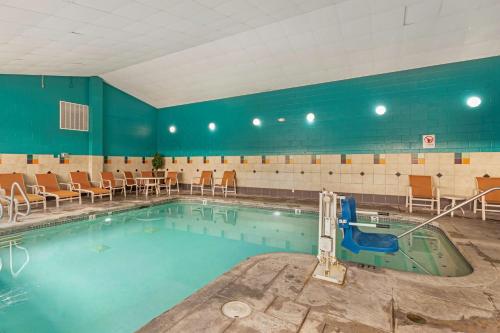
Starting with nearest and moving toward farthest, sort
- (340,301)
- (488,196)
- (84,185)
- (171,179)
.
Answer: (340,301) < (488,196) < (84,185) < (171,179)

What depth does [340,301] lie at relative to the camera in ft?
5.75

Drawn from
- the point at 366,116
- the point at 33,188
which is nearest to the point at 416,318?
the point at 366,116

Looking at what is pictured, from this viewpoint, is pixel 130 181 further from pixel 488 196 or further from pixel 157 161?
pixel 488 196

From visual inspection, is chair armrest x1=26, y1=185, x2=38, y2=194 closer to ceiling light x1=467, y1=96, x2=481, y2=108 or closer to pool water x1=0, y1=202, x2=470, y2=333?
pool water x1=0, y1=202, x2=470, y2=333

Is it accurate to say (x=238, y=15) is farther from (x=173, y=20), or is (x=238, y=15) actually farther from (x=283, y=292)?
(x=283, y=292)

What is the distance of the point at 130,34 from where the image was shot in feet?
14.0

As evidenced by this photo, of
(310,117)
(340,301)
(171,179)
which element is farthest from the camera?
(171,179)

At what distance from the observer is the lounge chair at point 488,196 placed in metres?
4.39

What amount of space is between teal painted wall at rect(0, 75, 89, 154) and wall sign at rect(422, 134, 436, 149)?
8.94 meters

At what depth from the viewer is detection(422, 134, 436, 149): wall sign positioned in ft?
17.7

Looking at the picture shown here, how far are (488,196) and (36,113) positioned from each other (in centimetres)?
1001

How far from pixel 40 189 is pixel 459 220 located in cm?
874

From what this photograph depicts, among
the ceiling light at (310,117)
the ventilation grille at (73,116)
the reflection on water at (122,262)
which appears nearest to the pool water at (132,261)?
the reflection on water at (122,262)

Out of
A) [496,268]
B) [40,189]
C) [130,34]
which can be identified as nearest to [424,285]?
[496,268]
